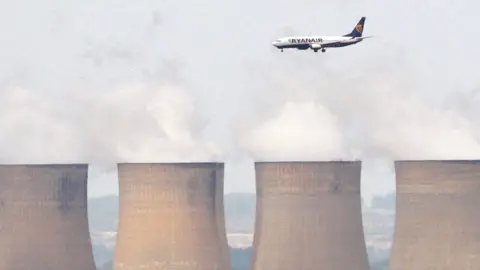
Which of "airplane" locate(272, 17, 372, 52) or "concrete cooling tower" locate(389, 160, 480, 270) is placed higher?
"airplane" locate(272, 17, 372, 52)

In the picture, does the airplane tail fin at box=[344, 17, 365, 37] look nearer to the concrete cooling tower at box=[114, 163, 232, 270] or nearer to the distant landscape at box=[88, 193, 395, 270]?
the concrete cooling tower at box=[114, 163, 232, 270]

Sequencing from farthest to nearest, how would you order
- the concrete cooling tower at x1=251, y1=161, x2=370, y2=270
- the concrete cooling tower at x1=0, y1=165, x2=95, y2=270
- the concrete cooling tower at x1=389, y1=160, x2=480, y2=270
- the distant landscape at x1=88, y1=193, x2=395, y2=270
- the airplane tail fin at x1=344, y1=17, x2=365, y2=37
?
the distant landscape at x1=88, y1=193, x2=395, y2=270, the airplane tail fin at x1=344, y1=17, x2=365, y2=37, the concrete cooling tower at x1=0, y1=165, x2=95, y2=270, the concrete cooling tower at x1=251, y1=161, x2=370, y2=270, the concrete cooling tower at x1=389, y1=160, x2=480, y2=270

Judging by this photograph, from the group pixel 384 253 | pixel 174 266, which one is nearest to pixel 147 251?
pixel 174 266

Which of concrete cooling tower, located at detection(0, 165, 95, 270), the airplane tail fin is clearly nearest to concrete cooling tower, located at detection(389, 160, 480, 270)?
the airplane tail fin

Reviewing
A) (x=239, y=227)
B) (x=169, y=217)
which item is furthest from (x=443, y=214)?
(x=239, y=227)

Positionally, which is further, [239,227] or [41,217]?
[239,227]

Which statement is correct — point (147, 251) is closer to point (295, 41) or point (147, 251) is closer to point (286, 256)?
point (286, 256)

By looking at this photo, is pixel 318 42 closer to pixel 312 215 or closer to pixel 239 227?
pixel 312 215
